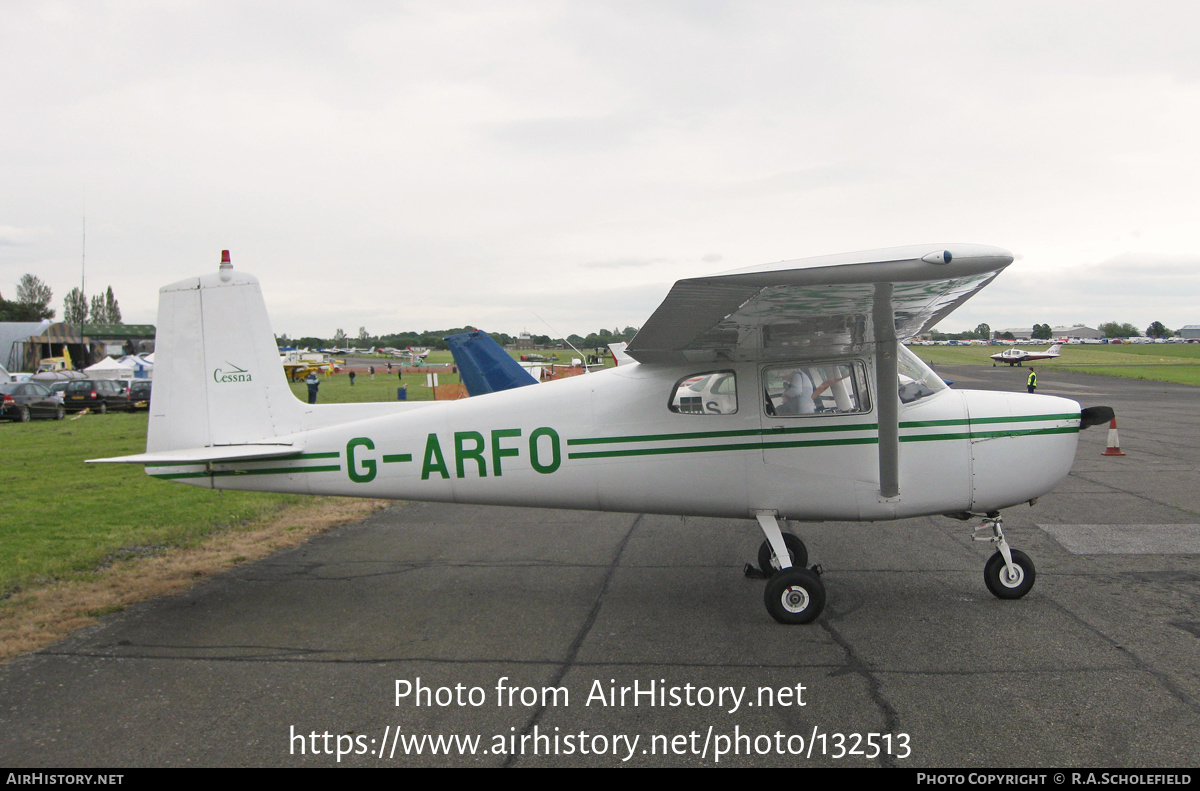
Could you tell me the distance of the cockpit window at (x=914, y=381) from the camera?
614 cm

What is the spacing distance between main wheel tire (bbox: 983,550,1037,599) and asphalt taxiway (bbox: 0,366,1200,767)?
123 millimetres

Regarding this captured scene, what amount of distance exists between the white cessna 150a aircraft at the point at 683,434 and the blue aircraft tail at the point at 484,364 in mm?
8241

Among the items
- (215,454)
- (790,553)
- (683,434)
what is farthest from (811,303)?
(215,454)

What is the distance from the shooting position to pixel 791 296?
4730 millimetres

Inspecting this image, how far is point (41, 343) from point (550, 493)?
6716 centimetres

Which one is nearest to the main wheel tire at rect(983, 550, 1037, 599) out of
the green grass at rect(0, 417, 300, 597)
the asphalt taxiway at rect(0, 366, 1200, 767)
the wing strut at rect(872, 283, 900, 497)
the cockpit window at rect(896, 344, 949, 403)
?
the asphalt taxiway at rect(0, 366, 1200, 767)

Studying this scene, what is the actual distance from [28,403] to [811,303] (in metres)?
29.6

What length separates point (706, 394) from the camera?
6203 millimetres

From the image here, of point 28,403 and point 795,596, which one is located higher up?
point 28,403

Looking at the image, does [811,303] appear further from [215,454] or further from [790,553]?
[215,454]

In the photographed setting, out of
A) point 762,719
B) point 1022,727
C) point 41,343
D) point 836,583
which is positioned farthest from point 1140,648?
point 41,343

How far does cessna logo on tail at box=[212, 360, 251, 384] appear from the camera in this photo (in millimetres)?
6469

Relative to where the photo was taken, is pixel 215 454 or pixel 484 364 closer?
pixel 215 454

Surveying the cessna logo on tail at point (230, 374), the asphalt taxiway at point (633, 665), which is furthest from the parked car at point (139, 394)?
the cessna logo on tail at point (230, 374)
